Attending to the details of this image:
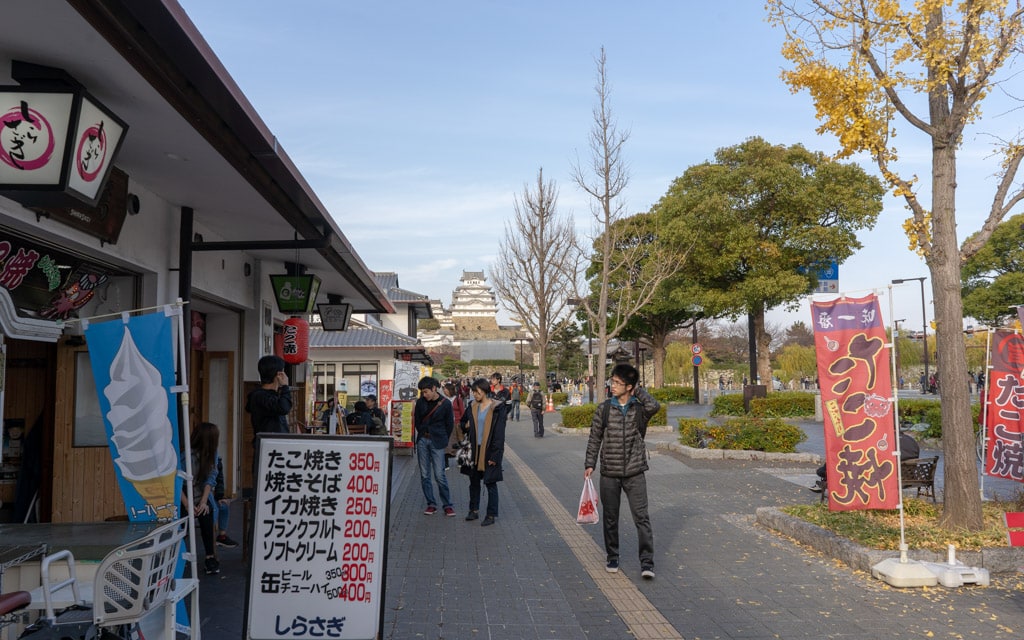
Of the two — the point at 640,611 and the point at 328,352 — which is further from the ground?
the point at 328,352

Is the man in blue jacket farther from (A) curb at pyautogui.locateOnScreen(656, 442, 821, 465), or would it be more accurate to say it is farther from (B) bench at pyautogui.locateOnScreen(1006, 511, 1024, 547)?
(A) curb at pyautogui.locateOnScreen(656, 442, 821, 465)

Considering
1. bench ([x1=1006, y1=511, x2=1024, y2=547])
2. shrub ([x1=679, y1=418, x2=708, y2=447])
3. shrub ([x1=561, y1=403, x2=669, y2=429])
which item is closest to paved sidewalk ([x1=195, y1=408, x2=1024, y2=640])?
bench ([x1=1006, y1=511, x2=1024, y2=547])

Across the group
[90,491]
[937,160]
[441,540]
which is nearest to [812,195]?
[937,160]

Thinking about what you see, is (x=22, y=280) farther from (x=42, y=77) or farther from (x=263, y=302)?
(x=263, y=302)

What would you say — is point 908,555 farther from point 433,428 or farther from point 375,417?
point 375,417

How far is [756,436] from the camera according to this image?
1577cm

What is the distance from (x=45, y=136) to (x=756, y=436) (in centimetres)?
1413

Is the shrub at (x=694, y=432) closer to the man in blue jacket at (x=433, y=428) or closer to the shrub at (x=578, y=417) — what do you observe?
the shrub at (x=578, y=417)

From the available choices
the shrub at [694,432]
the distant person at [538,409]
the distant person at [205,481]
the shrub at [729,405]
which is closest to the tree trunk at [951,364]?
the distant person at [205,481]

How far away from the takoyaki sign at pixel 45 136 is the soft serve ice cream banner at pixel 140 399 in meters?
0.83

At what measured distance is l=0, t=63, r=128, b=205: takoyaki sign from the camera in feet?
13.9

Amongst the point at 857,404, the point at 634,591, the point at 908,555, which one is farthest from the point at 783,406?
the point at 634,591

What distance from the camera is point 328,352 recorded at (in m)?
27.2

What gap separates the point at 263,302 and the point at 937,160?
958cm
